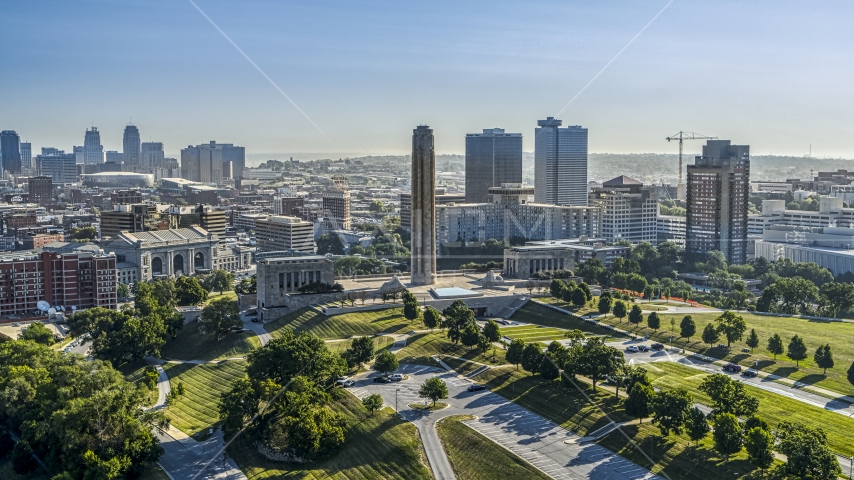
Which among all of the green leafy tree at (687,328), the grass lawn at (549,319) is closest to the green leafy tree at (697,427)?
the green leafy tree at (687,328)

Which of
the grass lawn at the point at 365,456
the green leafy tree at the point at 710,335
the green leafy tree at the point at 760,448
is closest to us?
the green leafy tree at the point at 760,448

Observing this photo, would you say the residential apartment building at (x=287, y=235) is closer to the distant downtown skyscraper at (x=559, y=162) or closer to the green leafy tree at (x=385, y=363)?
the distant downtown skyscraper at (x=559, y=162)

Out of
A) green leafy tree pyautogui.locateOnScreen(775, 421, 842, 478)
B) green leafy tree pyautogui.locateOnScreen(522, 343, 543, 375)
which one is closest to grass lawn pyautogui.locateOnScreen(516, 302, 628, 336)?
green leafy tree pyautogui.locateOnScreen(522, 343, 543, 375)

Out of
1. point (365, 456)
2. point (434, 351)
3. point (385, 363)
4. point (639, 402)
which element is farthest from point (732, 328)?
point (365, 456)

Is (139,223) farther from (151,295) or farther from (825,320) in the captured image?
(825,320)

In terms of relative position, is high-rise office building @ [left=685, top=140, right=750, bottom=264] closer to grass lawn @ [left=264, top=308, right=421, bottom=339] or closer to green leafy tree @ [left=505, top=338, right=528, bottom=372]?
grass lawn @ [left=264, top=308, right=421, bottom=339]

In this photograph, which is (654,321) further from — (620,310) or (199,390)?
(199,390)
